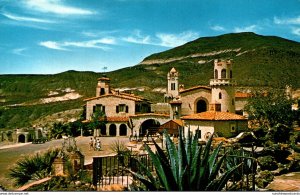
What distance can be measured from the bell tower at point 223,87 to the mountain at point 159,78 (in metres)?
12.6

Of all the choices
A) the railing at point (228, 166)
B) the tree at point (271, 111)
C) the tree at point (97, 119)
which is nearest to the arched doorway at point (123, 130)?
the tree at point (97, 119)

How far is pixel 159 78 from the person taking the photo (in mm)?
70438

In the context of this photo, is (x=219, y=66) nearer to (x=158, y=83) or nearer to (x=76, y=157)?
(x=76, y=157)

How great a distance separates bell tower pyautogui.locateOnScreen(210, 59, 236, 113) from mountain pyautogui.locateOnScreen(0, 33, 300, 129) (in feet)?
41.4

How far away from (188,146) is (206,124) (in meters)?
18.7

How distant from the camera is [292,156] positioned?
13344mm

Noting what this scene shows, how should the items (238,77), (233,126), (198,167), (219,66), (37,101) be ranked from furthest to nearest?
(37,101) → (238,77) → (219,66) → (233,126) → (198,167)

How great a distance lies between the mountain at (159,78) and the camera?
50.0m

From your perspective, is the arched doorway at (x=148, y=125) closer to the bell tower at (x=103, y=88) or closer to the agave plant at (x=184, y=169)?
the bell tower at (x=103, y=88)

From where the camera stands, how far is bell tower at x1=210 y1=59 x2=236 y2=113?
103ft

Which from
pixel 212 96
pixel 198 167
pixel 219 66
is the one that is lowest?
pixel 198 167

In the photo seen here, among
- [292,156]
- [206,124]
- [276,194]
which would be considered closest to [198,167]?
[276,194]

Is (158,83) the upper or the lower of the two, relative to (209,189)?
upper

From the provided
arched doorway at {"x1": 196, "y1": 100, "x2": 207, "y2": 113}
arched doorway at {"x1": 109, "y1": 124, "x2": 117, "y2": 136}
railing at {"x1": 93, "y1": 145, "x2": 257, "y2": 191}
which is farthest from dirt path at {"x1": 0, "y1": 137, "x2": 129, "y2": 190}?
arched doorway at {"x1": 196, "y1": 100, "x2": 207, "y2": 113}
